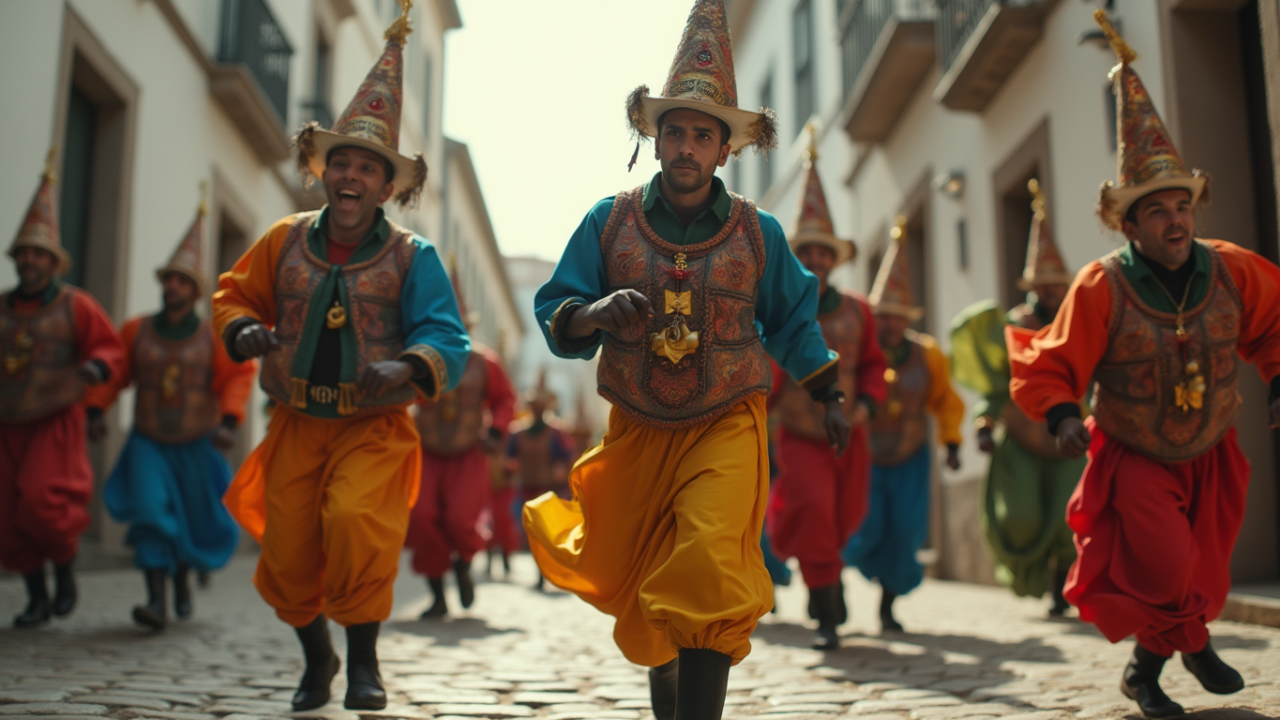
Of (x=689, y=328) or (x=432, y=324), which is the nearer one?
(x=689, y=328)

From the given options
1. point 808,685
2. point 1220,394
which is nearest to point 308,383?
point 808,685

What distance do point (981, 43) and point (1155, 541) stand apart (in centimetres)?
744

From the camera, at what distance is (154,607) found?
22.3 feet

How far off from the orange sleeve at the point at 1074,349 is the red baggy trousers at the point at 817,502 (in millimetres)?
2251

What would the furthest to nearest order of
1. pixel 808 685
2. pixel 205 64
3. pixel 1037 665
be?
pixel 205 64
pixel 1037 665
pixel 808 685

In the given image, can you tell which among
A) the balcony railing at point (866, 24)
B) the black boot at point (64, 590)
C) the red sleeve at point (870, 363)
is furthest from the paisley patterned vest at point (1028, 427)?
the balcony railing at point (866, 24)

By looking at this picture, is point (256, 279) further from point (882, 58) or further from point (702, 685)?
point (882, 58)

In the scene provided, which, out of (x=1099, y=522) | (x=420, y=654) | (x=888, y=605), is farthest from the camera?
Result: (x=888, y=605)

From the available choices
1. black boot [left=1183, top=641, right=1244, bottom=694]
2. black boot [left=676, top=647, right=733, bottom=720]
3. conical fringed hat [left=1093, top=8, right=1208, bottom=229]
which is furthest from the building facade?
black boot [left=676, top=647, right=733, bottom=720]

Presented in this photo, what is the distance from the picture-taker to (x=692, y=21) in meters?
4.19

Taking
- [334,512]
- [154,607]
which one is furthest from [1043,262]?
[154,607]

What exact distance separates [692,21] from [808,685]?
2.63 m

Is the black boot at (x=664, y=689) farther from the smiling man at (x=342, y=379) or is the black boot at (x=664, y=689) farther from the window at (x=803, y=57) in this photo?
the window at (x=803, y=57)

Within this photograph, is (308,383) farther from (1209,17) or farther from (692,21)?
(1209,17)
